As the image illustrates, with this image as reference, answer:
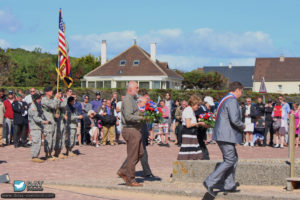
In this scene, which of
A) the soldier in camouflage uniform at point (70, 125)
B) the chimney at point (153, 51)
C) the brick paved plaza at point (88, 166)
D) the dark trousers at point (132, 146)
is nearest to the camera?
the dark trousers at point (132, 146)

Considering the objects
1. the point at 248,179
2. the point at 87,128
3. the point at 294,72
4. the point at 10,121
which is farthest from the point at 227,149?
the point at 294,72

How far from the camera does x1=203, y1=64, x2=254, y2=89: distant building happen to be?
102125 mm

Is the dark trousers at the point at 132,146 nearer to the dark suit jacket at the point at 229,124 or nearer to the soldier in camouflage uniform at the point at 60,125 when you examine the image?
the dark suit jacket at the point at 229,124

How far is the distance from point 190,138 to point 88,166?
348 centimetres

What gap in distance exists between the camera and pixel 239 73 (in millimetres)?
105312

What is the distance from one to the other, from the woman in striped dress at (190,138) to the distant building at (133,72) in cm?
4877

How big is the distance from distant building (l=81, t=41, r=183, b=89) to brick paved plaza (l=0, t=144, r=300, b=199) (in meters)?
42.4

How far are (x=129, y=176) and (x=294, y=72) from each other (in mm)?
81060

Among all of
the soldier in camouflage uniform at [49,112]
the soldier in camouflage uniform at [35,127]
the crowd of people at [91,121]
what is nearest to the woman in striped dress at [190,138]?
the crowd of people at [91,121]

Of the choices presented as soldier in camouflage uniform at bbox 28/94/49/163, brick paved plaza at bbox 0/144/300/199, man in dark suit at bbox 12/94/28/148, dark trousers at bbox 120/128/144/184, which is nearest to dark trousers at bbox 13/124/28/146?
man in dark suit at bbox 12/94/28/148

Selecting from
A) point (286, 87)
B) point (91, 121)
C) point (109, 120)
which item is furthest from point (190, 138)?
point (286, 87)

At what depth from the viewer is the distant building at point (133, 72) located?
60.2 metres

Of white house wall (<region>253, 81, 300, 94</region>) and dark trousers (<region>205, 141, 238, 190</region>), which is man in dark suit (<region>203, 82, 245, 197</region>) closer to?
dark trousers (<region>205, 141, 238, 190</region>)

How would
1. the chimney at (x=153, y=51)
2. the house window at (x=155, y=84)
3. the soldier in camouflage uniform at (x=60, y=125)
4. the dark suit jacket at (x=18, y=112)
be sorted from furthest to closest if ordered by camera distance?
1. the house window at (x=155, y=84)
2. the chimney at (x=153, y=51)
3. the dark suit jacket at (x=18, y=112)
4. the soldier in camouflage uniform at (x=60, y=125)
